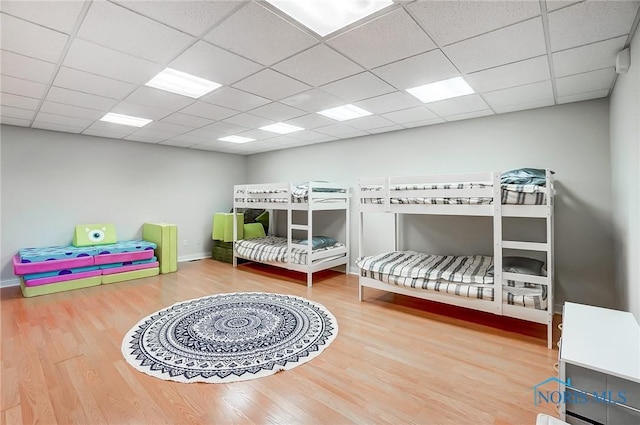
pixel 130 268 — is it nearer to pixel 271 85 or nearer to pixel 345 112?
pixel 271 85

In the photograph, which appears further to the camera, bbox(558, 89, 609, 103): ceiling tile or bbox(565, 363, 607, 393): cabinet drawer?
bbox(558, 89, 609, 103): ceiling tile

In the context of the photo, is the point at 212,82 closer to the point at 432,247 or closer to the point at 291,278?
the point at 291,278

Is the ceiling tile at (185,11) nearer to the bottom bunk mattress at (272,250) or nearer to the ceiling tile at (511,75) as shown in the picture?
the ceiling tile at (511,75)

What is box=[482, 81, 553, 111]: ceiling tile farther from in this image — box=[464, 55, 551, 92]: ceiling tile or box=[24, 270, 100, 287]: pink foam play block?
box=[24, 270, 100, 287]: pink foam play block

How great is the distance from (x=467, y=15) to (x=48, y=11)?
241 centimetres

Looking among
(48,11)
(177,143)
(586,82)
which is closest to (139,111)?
(48,11)

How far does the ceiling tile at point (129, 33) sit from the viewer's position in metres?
1.68

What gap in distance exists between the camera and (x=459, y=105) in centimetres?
326

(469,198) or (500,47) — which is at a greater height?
(500,47)

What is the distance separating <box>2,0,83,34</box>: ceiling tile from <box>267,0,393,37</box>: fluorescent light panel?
1135 mm

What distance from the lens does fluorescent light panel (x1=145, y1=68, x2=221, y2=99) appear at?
8.36 feet

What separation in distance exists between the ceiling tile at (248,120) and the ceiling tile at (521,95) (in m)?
2.64

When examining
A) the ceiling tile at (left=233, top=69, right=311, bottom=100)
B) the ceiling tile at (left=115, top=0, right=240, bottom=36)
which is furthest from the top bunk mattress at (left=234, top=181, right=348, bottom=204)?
the ceiling tile at (left=115, top=0, right=240, bottom=36)

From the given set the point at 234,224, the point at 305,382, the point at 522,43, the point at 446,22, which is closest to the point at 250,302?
the point at 305,382
